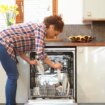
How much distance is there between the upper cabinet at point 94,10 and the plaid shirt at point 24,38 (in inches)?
40.0

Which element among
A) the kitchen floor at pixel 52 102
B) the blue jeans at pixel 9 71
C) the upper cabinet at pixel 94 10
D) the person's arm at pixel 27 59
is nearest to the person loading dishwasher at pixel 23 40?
the blue jeans at pixel 9 71

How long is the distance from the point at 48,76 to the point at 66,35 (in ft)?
2.58

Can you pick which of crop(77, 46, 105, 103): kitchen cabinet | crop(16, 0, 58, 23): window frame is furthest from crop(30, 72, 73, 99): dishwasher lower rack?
crop(16, 0, 58, 23): window frame

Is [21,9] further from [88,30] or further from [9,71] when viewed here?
[9,71]

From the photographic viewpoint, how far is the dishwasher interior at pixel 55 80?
3.11m

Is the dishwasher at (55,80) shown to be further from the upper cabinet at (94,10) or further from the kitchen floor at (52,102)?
the upper cabinet at (94,10)

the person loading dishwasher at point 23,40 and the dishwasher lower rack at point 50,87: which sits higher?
the person loading dishwasher at point 23,40

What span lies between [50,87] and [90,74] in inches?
17.4

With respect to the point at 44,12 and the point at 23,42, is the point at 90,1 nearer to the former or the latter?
the point at 44,12

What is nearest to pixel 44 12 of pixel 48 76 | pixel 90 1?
pixel 90 1

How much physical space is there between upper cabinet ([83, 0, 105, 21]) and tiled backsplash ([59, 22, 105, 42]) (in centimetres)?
29

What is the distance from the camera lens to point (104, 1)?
345 cm

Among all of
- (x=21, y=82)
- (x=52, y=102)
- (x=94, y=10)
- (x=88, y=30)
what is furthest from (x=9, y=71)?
(x=88, y=30)

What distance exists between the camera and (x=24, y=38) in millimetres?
2631
